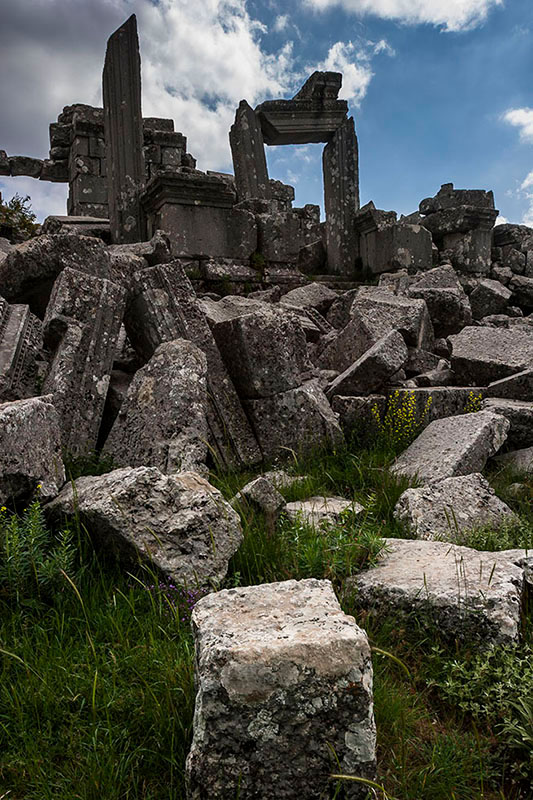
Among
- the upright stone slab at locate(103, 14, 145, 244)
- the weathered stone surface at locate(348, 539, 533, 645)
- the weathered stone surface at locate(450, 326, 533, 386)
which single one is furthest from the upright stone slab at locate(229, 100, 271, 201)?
the weathered stone surface at locate(348, 539, 533, 645)

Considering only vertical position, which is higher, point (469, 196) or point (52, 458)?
point (469, 196)

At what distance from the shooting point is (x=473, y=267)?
12.5 metres

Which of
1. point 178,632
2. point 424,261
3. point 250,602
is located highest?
point 424,261

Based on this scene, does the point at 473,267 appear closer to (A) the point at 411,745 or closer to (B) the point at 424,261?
(B) the point at 424,261

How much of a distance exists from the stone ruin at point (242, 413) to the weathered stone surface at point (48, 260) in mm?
15

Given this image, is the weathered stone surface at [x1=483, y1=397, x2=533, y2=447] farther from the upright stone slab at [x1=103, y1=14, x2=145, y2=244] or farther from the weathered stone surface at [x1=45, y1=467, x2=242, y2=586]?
the upright stone slab at [x1=103, y1=14, x2=145, y2=244]

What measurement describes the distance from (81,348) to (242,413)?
1258 mm

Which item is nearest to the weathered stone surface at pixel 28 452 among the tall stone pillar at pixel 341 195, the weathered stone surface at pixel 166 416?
the weathered stone surface at pixel 166 416

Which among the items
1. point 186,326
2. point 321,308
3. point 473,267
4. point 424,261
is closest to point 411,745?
point 186,326

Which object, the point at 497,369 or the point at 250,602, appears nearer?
the point at 250,602

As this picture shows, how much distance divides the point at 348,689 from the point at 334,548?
1.17 m

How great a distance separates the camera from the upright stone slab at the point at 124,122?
9.74 meters

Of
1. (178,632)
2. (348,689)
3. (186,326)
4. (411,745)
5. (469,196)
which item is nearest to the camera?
(348,689)

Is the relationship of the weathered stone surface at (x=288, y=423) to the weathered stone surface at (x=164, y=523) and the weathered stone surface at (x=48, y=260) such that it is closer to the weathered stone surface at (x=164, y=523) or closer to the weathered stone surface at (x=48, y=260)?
the weathered stone surface at (x=48, y=260)
